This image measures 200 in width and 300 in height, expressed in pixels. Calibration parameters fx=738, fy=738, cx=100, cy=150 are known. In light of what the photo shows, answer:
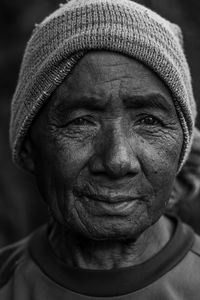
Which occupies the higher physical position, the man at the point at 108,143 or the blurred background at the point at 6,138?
the man at the point at 108,143

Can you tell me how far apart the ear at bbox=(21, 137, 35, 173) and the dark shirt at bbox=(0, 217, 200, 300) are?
1.16 feet

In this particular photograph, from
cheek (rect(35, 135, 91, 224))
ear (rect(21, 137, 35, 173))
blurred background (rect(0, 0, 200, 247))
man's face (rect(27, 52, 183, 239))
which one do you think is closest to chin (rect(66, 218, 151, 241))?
man's face (rect(27, 52, 183, 239))

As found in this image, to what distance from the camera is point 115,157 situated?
8.98ft

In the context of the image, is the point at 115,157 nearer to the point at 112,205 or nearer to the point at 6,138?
the point at 112,205

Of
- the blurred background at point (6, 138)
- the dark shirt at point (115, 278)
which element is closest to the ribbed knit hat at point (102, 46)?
the dark shirt at point (115, 278)

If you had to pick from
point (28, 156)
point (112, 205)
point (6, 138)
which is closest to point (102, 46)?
point (112, 205)

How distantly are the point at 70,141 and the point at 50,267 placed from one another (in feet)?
1.88

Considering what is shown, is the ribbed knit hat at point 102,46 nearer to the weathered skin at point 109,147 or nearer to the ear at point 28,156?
the weathered skin at point 109,147

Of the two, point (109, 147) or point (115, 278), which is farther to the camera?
point (115, 278)

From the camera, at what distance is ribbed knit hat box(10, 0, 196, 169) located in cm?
282

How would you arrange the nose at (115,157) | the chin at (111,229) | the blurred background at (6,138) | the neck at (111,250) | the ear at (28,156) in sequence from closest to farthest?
1. the nose at (115,157)
2. the chin at (111,229)
3. the neck at (111,250)
4. the ear at (28,156)
5. the blurred background at (6,138)

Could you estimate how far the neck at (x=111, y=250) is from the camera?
307cm

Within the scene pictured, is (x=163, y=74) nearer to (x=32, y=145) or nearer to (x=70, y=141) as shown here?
(x=70, y=141)

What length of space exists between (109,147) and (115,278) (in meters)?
0.56
